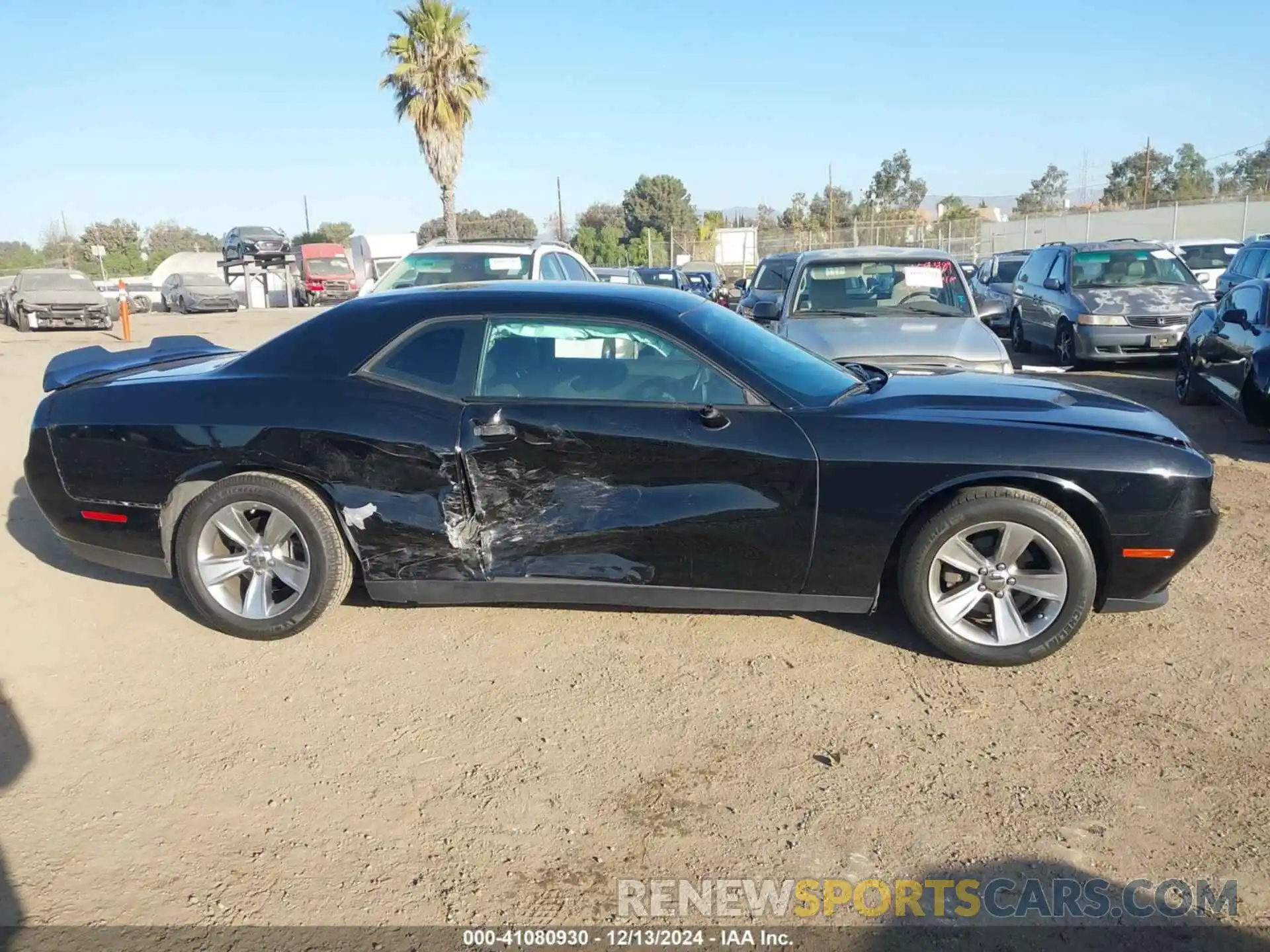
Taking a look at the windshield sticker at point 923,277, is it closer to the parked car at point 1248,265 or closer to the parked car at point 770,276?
the parked car at point 1248,265

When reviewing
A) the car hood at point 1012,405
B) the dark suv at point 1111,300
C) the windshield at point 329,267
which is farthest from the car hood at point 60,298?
the car hood at point 1012,405

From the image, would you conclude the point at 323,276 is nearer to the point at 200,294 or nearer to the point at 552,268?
the point at 200,294

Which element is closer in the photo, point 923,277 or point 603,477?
point 603,477

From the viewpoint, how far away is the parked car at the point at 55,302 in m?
→ 21.6

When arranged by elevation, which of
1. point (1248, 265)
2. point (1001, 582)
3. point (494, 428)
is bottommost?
point (1001, 582)

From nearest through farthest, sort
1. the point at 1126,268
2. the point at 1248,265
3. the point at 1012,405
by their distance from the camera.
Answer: the point at 1012,405, the point at 1248,265, the point at 1126,268

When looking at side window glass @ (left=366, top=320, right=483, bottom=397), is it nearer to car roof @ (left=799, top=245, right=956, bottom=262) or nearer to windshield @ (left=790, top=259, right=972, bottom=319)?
windshield @ (left=790, top=259, right=972, bottom=319)

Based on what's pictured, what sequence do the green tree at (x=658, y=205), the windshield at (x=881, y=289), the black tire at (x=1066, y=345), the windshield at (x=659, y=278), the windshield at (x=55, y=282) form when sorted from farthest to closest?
1. the green tree at (x=658, y=205)
2. the windshield at (x=659, y=278)
3. the windshield at (x=55, y=282)
4. the black tire at (x=1066, y=345)
5. the windshield at (x=881, y=289)

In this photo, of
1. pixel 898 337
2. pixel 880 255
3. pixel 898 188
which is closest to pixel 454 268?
pixel 880 255

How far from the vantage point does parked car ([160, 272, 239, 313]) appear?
29719mm

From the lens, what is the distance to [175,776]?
3305 mm

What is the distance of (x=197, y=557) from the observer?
4.30 meters

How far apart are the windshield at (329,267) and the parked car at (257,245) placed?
59.2 inches

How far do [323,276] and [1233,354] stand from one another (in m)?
33.4
